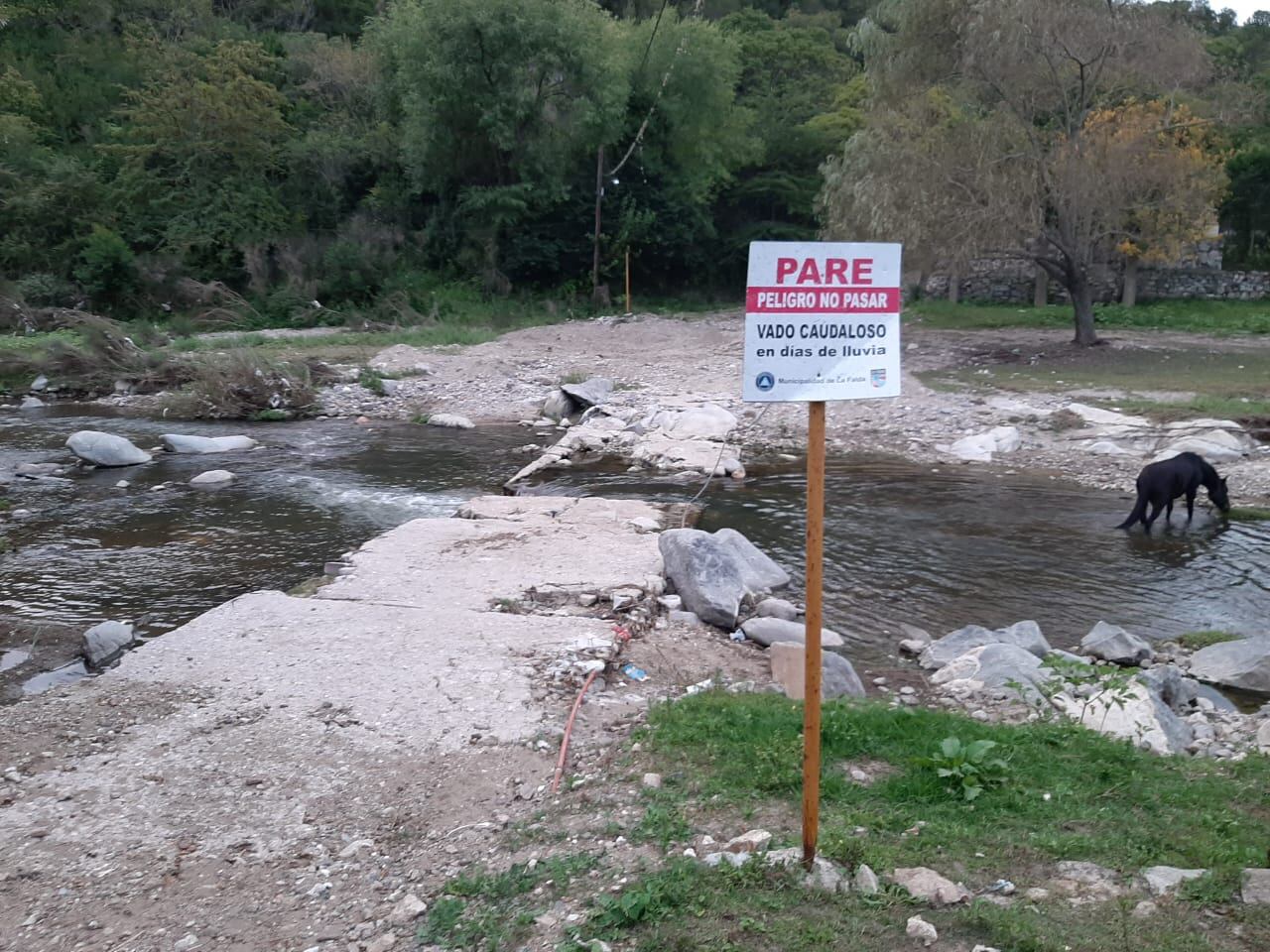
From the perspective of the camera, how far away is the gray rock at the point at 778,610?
8.04 metres

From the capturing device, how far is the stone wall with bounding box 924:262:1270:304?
28.4 meters

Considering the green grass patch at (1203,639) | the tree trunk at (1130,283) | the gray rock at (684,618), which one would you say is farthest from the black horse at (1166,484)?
the tree trunk at (1130,283)

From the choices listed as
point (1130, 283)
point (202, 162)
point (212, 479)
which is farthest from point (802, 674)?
point (202, 162)

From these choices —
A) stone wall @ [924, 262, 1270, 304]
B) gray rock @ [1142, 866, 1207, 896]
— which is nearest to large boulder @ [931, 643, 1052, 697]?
gray rock @ [1142, 866, 1207, 896]

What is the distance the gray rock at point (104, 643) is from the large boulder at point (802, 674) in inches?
186

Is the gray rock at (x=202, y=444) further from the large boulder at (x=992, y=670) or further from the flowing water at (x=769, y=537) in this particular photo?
the large boulder at (x=992, y=670)

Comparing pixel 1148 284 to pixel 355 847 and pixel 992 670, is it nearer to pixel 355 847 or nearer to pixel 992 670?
pixel 992 670

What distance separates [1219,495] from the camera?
11.4 meters

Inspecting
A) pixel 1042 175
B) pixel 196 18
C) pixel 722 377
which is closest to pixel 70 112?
pixel 196 18

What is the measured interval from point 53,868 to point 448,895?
165 cm

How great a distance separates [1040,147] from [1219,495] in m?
11.6

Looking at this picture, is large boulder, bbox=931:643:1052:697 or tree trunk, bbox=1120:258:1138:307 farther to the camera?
tree trunk, bbox=1120:258:1138:307

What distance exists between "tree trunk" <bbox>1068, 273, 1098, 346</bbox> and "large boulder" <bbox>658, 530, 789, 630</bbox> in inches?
588

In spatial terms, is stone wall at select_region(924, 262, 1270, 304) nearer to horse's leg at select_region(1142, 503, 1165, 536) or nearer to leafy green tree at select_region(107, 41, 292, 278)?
horse's leg at select_region(1142, 503, 1165, 536)
